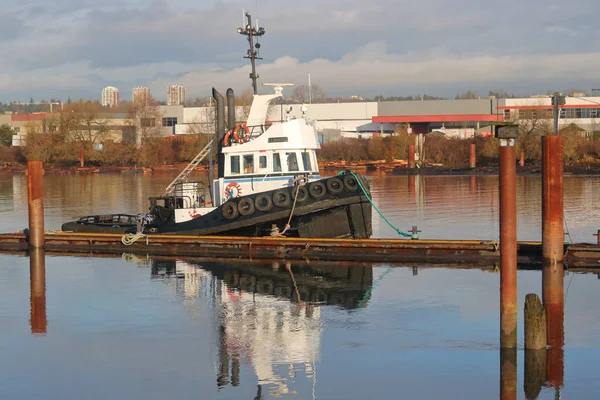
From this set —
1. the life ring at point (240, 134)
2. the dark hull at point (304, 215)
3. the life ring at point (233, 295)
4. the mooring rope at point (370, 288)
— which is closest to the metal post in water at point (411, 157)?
the life ring at point (240, 134)

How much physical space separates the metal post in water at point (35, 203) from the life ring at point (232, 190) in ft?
15.7

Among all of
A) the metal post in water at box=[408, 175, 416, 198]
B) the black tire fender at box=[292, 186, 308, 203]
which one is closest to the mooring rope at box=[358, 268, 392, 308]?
the black tire fender at box=[292, 186, 308, 203]

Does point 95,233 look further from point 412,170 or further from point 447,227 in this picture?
point 412,170

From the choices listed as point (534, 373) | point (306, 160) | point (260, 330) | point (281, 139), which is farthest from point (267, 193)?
point (534, 373)

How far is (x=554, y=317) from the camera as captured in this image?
1569 centimetres

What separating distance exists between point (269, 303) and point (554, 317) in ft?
17.4

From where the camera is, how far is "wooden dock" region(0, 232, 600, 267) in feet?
66.4

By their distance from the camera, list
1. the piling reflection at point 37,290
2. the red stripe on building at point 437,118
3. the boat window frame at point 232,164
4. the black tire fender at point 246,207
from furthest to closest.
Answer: the red stripe on building at point 437,118 → the boat window frame at point 232,164 → the black tire fender at point 246,207 → the piling reflection at point 37,290

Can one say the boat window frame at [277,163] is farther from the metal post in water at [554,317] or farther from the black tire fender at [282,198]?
the metal post in water at [554,317]

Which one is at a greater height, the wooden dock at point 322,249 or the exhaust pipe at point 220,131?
the exhaust pipe at point 220,131

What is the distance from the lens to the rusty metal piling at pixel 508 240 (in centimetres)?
1254

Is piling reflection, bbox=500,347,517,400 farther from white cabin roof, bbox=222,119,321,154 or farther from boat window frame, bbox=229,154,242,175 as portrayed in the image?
boat window frame, bbox=229,154,242,175

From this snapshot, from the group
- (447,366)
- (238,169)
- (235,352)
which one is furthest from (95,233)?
(447,366)

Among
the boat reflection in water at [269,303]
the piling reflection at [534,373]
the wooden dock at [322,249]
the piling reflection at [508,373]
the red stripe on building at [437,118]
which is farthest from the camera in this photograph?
the red stripe on building at [437,118]
